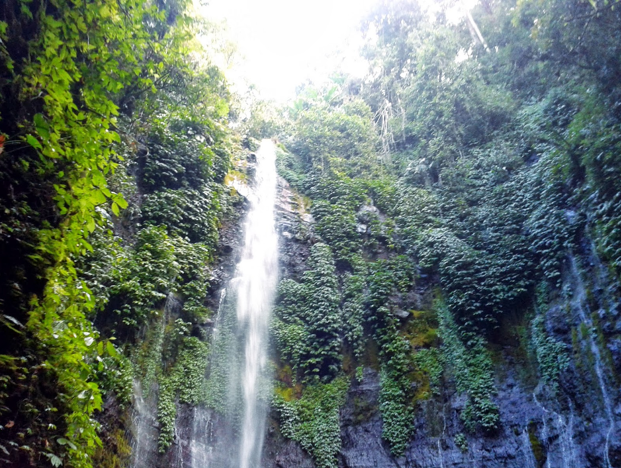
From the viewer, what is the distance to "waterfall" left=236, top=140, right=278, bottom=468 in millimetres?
8562

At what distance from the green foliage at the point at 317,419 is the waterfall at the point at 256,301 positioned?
558 mm

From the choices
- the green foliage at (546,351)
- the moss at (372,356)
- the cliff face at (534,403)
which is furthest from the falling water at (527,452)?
the moss at (372,356)

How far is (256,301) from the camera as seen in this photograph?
10.8m

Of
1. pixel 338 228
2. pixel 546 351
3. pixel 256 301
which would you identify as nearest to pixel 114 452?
pixel 256 301

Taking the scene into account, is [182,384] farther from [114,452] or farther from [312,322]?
[312,322]

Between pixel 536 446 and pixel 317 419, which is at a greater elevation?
pixel 317 419

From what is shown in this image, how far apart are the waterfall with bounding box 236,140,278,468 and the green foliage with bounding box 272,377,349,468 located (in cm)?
56

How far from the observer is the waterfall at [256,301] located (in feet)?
28.1

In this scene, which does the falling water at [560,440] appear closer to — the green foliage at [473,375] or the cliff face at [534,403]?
the cliff face at [534,403]

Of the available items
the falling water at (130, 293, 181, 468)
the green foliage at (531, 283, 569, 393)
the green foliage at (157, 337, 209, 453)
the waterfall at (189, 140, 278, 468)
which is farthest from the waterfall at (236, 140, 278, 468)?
the green foliage at (531, 283, 569, 393)

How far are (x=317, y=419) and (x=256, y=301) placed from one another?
3.43 meters

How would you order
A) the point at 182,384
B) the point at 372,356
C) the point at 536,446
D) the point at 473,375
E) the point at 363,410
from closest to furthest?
1. the point at 536,446
2. the point at 473,375
3. the point at 182,384
4. the point at 363,410
5. the point at 372,356

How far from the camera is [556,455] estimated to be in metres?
6.37

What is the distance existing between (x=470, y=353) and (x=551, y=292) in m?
1.99
